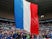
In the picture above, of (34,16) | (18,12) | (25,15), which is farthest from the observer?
(34,16)

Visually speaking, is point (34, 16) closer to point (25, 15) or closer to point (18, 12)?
point (25, 15)

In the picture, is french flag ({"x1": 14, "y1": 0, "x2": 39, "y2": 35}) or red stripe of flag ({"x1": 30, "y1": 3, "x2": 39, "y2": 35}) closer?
french flag ({"x1": 14, "y1": 0, "x2": 39, "y2": 35})

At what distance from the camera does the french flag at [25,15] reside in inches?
237

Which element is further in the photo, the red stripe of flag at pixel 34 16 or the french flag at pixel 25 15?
the red stripe of flag at pixel 34 16

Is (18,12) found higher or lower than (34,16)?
higher

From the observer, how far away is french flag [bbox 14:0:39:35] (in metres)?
6.02

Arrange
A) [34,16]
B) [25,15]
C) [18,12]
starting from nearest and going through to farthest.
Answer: [18,12]
[25,15]
[34,16]

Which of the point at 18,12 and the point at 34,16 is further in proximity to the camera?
the point at 34,16

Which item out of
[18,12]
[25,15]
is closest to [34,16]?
[25,15]

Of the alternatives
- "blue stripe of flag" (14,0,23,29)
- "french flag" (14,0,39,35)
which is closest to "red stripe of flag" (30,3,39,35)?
"french flag" (14,0,39,35)

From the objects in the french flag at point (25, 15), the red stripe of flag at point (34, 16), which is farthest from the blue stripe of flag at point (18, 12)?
the red stripe of flag at point (34, 16)

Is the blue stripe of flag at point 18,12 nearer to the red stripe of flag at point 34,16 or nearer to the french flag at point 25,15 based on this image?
the french flag at point 25,15

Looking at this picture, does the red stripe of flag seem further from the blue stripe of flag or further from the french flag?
the blue stripe of flag

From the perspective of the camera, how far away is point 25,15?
6.18m
